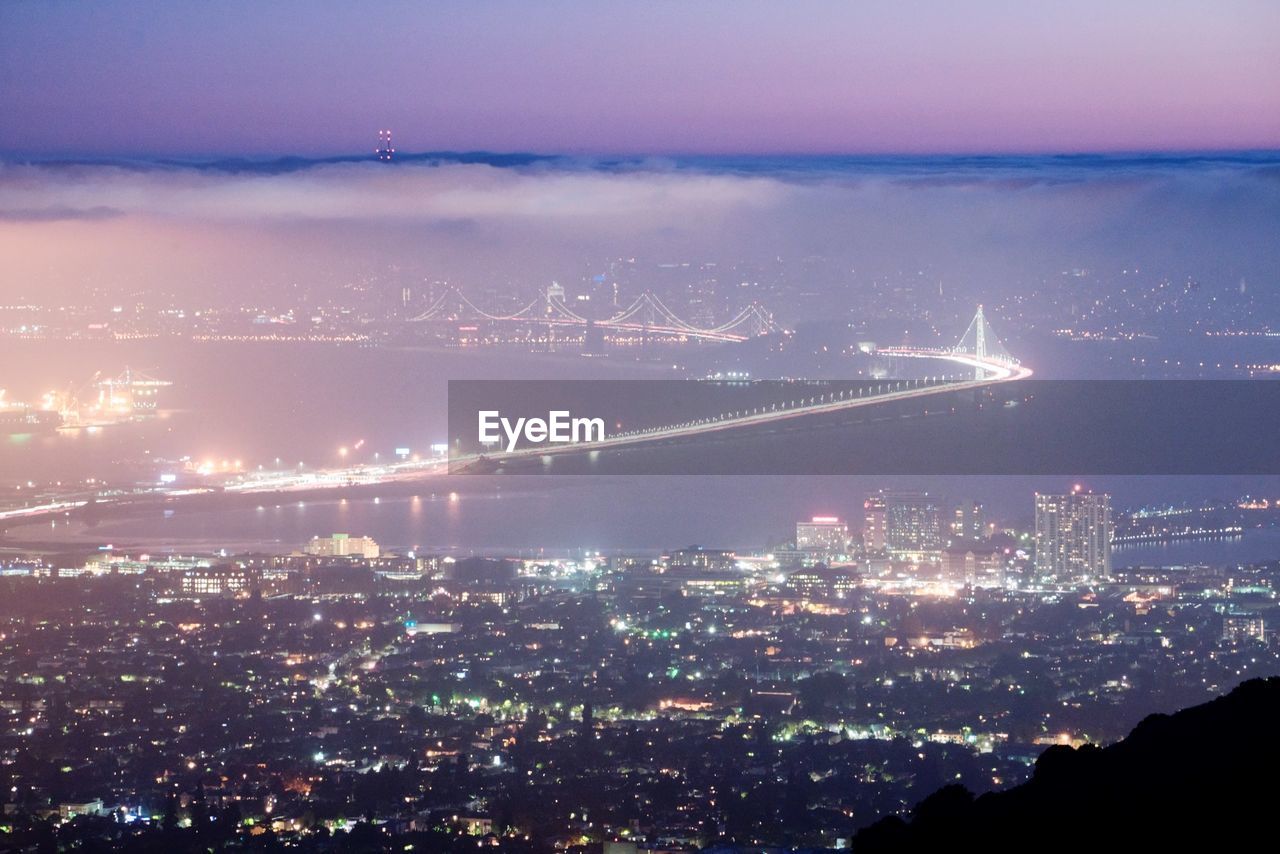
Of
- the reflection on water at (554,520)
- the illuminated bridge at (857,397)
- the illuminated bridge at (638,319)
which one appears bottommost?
the reflection on water at (554,520)

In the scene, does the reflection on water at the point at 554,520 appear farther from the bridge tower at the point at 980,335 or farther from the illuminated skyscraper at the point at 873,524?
the bridge tower at the point at 980,335

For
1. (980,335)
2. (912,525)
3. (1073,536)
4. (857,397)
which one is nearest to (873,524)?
(912,525)

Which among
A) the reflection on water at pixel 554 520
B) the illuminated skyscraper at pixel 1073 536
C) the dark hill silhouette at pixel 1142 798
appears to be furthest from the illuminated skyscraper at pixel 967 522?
the dark hill silhouette at pixel 1142 798

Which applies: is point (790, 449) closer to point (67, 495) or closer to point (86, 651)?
point (67, 495)

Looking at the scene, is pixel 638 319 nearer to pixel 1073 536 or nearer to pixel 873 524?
pixel 873 524

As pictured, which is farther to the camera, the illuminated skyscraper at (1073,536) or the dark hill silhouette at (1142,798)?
the illuminated skyscraper at (1073,536)

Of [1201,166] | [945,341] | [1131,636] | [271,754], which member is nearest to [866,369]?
[945,341]
